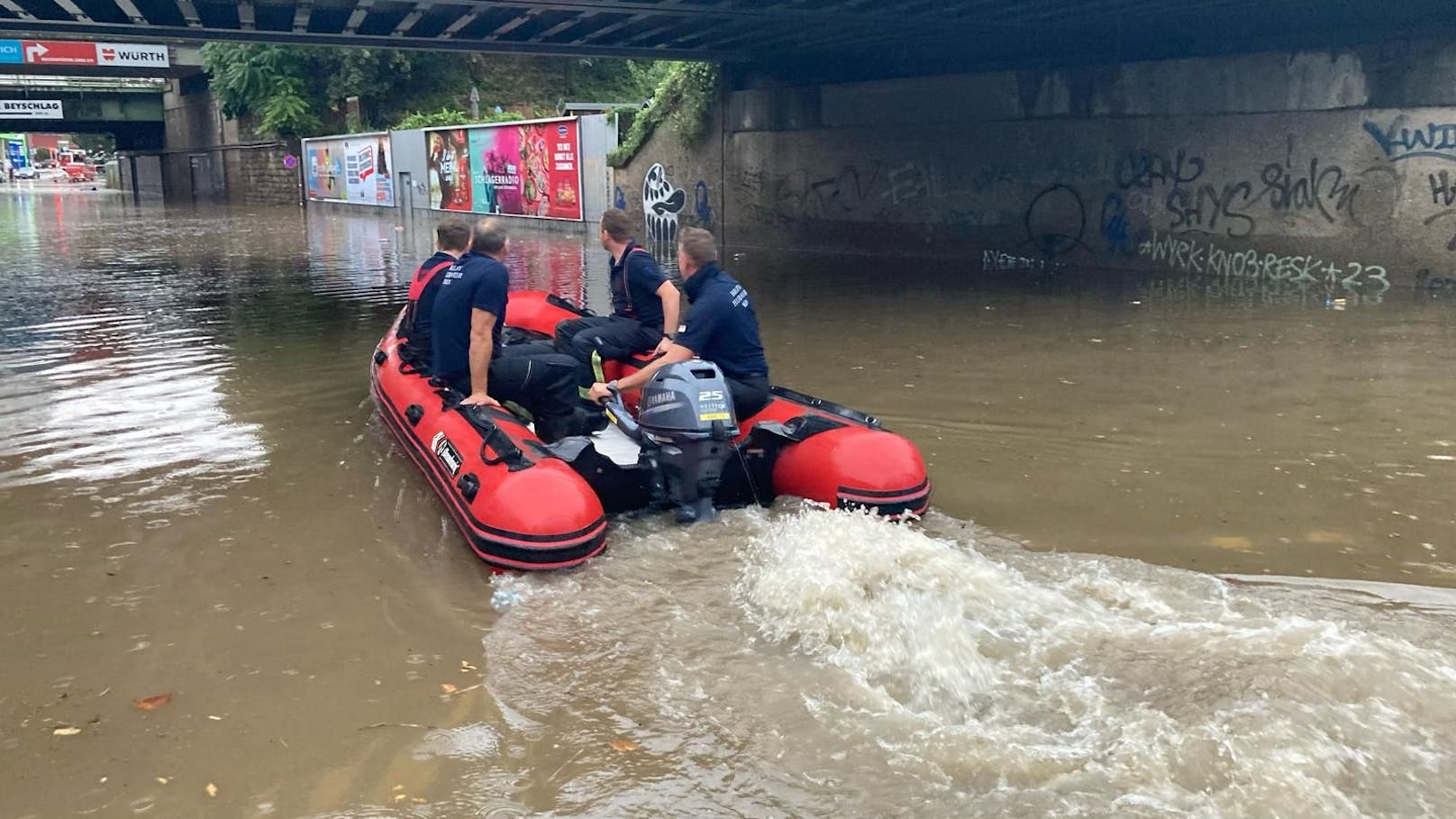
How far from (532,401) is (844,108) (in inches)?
603

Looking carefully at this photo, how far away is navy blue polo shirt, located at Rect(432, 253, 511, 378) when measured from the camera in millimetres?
6535

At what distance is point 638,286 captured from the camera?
768 centimetres

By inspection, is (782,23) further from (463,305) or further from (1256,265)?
(463,305)

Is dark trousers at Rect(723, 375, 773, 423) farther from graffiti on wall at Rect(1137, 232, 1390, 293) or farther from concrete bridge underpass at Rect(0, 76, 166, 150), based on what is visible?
concrete bridge underpass at Rect(0, 76, 166, 150)

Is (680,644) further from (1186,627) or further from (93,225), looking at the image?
(93,225)

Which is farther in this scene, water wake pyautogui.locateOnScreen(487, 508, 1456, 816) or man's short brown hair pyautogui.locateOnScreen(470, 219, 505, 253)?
man's short brown hair pyautogui.locateOnScreen(470, 219, 505, 253)

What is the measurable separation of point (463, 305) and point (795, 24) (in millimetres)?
11371

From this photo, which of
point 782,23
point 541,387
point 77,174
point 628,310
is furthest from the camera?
point 77,174

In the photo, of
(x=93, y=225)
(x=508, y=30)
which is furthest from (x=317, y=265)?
(x=93, y=225)

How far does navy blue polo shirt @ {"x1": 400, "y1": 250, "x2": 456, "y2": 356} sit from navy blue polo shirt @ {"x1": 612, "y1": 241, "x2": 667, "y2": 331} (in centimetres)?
109

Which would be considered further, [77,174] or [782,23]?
[77,174]

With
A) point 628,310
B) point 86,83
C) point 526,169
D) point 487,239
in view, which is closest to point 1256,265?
point 628,310

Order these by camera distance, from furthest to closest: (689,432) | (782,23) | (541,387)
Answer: (782,23) < (541,387) < (689,432)

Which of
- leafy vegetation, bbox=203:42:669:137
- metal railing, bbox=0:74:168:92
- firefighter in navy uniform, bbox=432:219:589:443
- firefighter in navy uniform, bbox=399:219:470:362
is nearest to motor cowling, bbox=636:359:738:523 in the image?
firefighter in navy uniform, bbox=432:219:589:443
